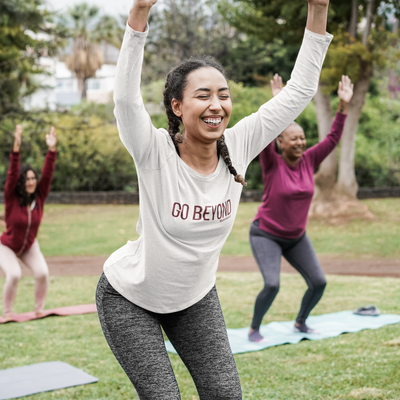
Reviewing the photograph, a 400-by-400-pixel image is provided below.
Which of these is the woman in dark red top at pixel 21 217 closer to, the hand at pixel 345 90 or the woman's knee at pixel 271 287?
the woman's knee at pixel 271 287

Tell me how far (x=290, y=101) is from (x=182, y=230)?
86 cm

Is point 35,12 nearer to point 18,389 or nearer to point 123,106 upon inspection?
point 18,389

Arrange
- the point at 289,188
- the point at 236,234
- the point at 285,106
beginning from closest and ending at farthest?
the point at 285,106 → the point at 289,188 → the point at 236,234

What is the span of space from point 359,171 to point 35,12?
562 inches

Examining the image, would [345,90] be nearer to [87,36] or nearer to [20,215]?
[20,215]

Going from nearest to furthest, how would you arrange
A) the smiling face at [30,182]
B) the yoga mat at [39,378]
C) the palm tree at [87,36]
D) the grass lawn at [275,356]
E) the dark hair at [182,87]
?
the dark hair at [182,87], the grass lawn at [275,356], the yoga mat at [39,378], the smiling face at [30,182], the palm tree at [87,36]

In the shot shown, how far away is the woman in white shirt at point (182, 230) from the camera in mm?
2389

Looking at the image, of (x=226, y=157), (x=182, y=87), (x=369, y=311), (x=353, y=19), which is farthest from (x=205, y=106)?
(x=353, y=19)

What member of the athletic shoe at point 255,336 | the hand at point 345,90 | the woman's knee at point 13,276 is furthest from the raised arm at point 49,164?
the hand at point 345,90

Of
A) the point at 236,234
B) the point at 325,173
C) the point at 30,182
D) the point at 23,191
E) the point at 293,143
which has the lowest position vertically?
the point at 236,234

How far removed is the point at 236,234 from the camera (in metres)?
16.1

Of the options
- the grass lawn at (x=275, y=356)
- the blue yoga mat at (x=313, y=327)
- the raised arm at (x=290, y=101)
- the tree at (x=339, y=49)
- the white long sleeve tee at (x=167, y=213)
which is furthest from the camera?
the tree at (x=339, y=49)

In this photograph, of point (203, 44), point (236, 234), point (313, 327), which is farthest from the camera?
point (203, 44)

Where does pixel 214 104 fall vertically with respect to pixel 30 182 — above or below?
above
